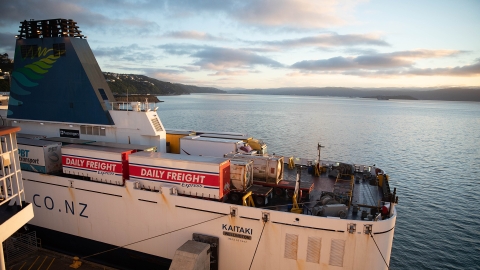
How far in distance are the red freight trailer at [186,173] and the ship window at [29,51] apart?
13.6 meters

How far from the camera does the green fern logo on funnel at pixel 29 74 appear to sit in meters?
21.3

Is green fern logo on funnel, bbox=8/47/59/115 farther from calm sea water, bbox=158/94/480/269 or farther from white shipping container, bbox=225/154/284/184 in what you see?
calm sea water, bbox=158/94/480/269

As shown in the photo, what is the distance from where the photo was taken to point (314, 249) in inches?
494

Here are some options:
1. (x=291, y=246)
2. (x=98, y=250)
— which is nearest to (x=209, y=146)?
(x=98, y=250)

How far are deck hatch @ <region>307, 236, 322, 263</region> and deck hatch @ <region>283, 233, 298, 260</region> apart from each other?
573mm

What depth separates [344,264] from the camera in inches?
488

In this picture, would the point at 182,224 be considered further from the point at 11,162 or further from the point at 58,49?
the point at 58,49

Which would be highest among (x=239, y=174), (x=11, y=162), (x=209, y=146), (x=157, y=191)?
(x=11, y=162)

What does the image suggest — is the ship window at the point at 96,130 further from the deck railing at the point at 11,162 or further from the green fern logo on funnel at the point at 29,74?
the deck railing at the point at 11,162

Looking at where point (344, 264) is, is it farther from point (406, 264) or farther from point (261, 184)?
point (406, 264)

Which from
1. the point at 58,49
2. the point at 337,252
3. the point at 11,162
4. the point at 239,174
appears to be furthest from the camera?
the point at 58,49

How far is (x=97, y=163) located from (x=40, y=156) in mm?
4325

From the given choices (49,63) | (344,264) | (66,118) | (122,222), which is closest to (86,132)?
(66,118)

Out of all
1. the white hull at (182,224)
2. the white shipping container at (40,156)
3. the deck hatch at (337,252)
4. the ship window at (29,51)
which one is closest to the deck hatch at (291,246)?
the white hull at (182,224)
